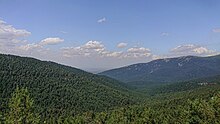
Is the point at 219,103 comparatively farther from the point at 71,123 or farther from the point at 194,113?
the point at 71,123

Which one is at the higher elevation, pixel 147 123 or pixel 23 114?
pixel 23 114

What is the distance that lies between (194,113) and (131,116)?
243ft

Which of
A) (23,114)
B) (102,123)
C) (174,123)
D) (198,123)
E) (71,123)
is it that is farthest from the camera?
(102,123)

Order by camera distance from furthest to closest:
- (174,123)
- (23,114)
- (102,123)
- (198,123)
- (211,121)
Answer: (102,123) → (174,123) → (198,123) → (211,121) → (23,114)

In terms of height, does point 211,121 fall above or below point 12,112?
below

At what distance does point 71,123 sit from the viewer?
408 feet

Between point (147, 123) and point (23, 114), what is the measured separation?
68.7 m

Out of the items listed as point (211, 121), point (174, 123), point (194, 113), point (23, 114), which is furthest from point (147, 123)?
point (23, 114)

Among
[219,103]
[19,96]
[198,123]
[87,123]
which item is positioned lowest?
[87,123]

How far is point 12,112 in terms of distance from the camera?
4791 cm

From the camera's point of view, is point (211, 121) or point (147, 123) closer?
point (211, 121)

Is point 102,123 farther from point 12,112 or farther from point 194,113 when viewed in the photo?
point 12,112

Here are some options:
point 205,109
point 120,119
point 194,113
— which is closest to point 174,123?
point 120,119

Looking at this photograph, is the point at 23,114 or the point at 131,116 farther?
the point at 131,116
